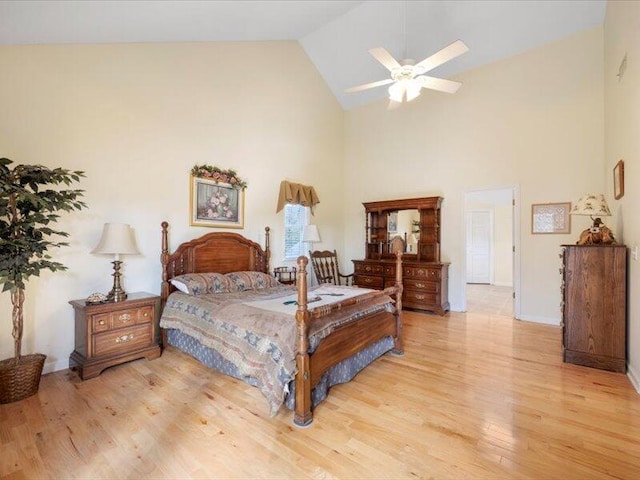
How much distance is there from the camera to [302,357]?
6.61ft

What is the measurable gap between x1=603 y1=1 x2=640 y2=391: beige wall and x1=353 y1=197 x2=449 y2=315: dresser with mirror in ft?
7.48

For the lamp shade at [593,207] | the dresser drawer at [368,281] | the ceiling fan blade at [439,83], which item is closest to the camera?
the lamp shade at [593,207]

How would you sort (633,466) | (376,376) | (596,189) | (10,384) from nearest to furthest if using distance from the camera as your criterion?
(633,466)
(10,384)
(376,376)
(596,189)

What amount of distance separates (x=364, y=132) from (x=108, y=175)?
4.74 metres

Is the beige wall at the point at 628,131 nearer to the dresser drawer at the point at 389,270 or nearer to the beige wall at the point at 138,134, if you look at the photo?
the dresser drawer at the point at 389,270

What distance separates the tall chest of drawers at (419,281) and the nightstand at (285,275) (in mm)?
1509

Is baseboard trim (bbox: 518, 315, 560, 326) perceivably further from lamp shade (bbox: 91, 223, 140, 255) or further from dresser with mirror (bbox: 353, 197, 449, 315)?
lamp shade (bbox: 91, 223, 140, 255)

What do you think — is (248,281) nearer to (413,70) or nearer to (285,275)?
(285,275)

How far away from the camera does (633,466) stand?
162cm

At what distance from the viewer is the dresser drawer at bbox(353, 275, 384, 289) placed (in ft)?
18.1

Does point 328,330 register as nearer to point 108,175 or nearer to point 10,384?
point 10,384

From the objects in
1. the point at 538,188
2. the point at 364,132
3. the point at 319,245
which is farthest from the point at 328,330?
the point at 364,132

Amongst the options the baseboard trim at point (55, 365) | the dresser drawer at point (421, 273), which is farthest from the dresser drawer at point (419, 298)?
the baseboard trim at point (55, 365)

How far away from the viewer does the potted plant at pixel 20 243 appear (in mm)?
2193
